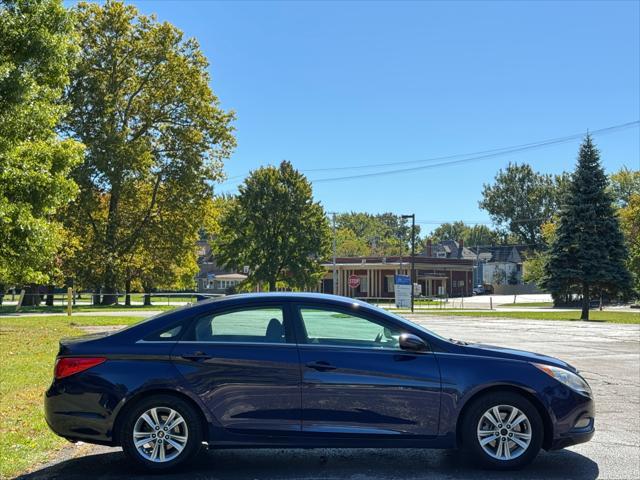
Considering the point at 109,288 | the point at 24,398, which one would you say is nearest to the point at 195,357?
the point at 24,398

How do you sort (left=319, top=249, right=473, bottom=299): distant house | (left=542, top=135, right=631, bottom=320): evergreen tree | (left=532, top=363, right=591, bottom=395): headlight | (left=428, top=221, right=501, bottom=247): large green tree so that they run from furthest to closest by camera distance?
(left=428, top=221, right=501, bottom=247): large green tree, (left=319, top=249, right=473, bottom=299): distant house, (left=542, top=135, right=631, bottom=320): evergreen tree, (left=532, top=363, right=591, bottom=395): headlight

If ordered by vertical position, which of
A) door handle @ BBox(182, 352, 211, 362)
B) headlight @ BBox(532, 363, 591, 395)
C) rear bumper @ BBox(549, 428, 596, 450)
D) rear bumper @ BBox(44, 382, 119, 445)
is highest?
door handle @ BBox(182, 352, 211, 362)

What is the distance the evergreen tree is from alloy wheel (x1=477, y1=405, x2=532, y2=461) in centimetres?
3441

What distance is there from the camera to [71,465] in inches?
233

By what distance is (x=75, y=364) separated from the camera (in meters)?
5.59

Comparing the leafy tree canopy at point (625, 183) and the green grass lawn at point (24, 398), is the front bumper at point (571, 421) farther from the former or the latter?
the leafy tree canopy at point (625, 183)

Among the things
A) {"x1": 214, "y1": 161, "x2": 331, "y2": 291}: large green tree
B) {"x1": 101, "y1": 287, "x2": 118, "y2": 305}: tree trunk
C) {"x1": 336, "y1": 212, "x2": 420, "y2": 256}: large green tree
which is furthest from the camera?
{"x1": 336, "y1": 212, "x2": 420, "y2": 256}: large green tree

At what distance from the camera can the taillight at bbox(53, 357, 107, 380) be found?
557cm

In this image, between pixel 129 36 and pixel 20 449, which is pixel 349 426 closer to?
pixel 20 449

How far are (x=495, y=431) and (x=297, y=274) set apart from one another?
5174cm

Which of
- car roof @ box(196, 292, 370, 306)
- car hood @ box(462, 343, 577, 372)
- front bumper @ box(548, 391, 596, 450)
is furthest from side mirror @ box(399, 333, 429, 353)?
front bumper @ box(548, 391, 596, 450)

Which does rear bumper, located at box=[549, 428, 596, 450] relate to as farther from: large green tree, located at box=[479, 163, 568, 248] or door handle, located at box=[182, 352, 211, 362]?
large green tree, located at box=[479, 163, 568, 248]

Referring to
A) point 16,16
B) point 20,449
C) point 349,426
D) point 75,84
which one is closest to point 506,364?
point 349,426

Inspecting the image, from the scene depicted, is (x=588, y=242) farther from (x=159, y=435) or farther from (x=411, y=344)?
(x=159, y=435)
